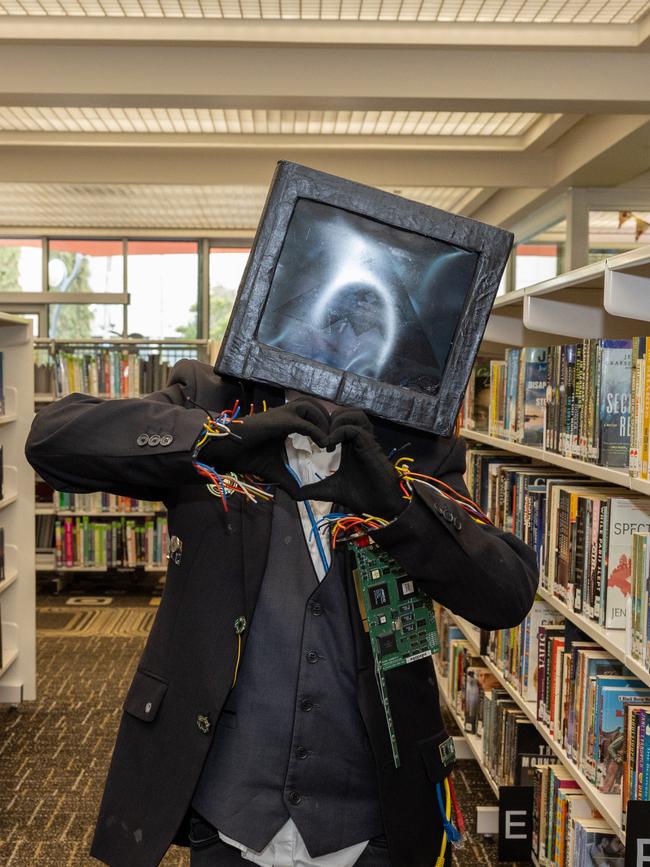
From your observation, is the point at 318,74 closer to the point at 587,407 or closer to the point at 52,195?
the point at 587,407

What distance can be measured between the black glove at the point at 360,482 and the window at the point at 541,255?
626 centimetres

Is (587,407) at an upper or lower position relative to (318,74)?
lower

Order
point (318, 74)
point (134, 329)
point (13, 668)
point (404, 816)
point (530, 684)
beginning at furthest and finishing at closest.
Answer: point (134, 329)
point (318, 74)
point (13, 668)
point (530, 684)
point (404, 816)

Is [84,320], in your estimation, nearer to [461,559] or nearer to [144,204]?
[144,204]

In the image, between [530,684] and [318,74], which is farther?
[318,74]

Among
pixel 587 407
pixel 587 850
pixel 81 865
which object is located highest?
pixel 587 407


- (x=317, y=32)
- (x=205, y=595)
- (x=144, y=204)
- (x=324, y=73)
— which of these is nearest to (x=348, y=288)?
(x=205, y=595)

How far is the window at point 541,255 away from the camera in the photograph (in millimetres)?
7254

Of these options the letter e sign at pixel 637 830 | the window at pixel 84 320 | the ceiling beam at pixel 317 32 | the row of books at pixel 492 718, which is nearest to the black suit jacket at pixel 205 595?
the letter e sign at pixel 637 830

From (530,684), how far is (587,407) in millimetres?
880

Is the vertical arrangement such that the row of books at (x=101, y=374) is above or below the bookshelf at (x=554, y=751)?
above

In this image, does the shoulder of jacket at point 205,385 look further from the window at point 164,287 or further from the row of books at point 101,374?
the window at point 164,287

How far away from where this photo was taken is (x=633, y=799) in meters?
1.78

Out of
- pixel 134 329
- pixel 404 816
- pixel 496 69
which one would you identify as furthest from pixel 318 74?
pixel 134 329
